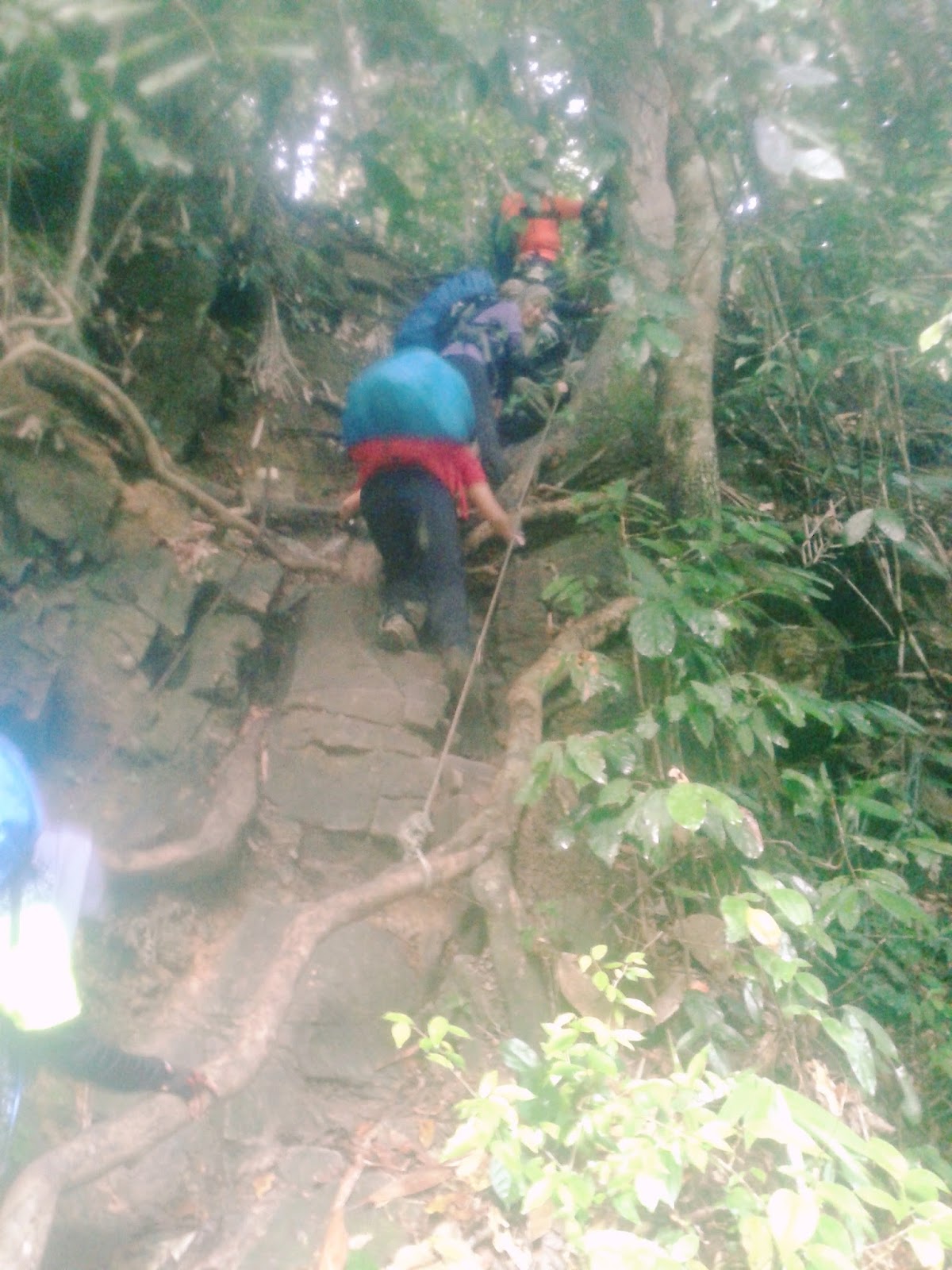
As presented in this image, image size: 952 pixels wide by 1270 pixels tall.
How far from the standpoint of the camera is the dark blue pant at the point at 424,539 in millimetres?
4105

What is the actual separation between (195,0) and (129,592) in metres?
2.36

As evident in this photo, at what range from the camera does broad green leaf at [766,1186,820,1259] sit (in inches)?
64.3

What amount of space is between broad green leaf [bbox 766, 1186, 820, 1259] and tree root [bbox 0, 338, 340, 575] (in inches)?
144

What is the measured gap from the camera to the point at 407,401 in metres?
3.96

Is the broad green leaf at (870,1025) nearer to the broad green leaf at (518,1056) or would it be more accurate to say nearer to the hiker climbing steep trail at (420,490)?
the broad green leaf at (518,1056)

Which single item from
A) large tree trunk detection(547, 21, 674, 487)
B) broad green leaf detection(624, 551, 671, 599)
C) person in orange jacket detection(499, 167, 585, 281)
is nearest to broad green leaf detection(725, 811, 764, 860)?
broad green leaf detection(624, 551, 671, 599)

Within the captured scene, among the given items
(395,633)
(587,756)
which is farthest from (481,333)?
(587,756)

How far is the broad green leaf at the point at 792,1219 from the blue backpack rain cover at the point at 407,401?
322cm

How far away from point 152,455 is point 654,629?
2649 millimetres

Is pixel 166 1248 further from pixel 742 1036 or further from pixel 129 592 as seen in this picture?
pixel 129 592

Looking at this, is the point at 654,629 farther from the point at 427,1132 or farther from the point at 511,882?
the point at 427,1132

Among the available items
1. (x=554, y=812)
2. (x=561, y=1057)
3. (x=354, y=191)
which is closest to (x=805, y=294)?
(x=354, y=191)

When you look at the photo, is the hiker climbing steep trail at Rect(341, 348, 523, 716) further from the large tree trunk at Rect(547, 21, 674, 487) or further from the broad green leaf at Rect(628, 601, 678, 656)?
the broad green leaf at Rect(628, 601, 678, 656)

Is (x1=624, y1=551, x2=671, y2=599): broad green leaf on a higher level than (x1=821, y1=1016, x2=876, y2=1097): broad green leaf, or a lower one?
higher
